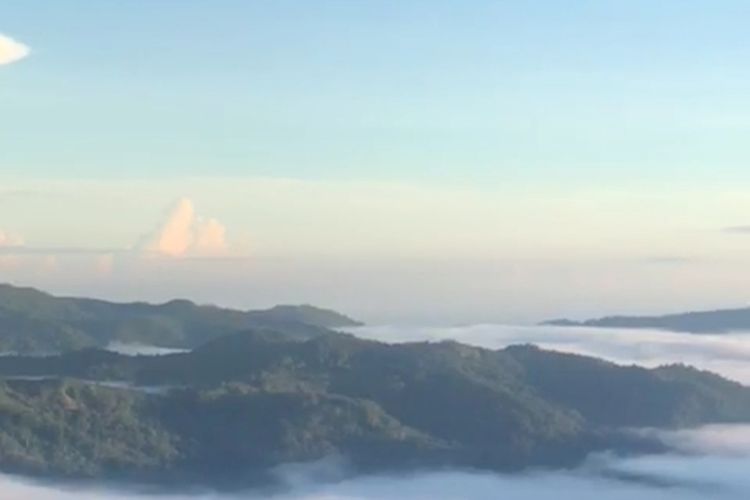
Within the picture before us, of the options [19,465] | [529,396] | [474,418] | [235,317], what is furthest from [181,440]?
[235,317]

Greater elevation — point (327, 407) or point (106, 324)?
point (106, 324)

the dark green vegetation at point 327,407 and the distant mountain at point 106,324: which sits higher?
the distant mountain at point 106,324

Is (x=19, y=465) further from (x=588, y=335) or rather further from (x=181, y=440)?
(x=588, y=335)

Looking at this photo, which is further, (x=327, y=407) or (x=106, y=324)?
(x=106, y=324)

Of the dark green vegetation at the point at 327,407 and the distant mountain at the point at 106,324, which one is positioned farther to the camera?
the distant mountain at the point at 106,324
